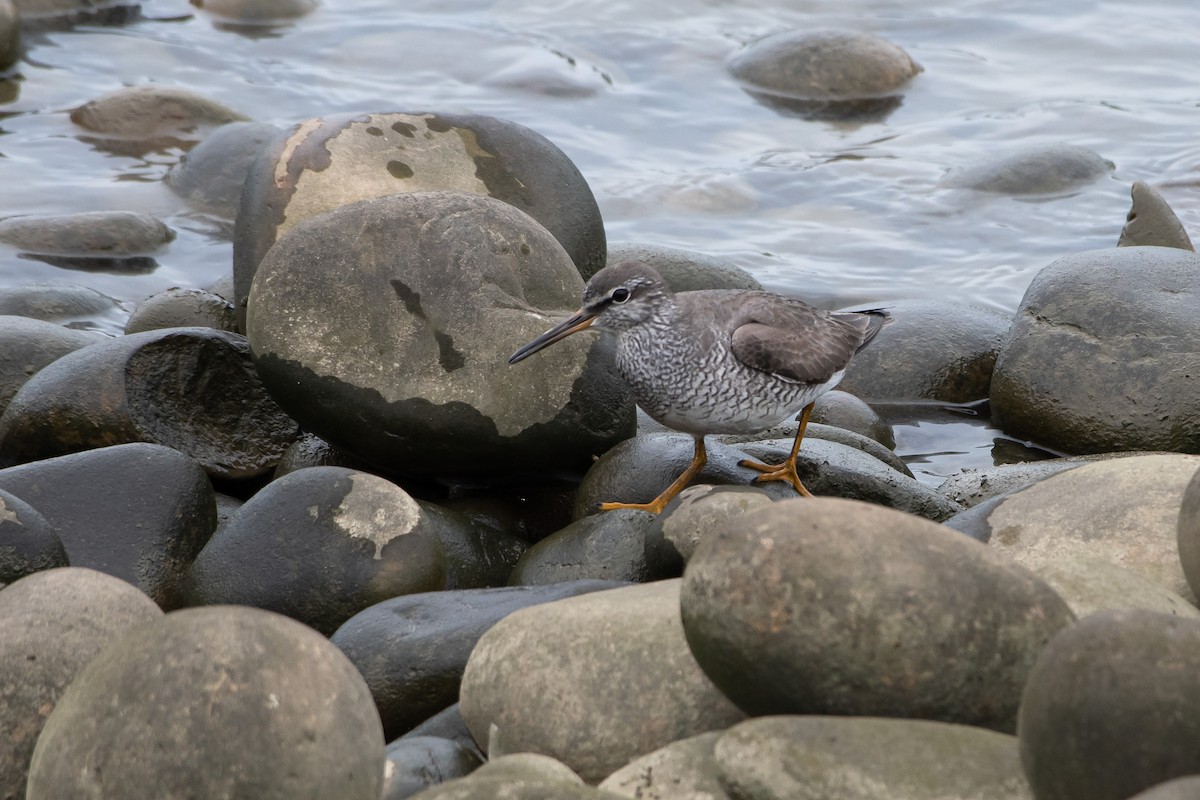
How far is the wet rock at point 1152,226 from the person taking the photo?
9.12m

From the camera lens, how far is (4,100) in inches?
490

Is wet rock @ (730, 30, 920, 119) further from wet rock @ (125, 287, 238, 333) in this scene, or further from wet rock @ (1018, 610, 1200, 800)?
wet rock @ (1018, 610, 1200, 800)

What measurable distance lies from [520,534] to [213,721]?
3.07 m

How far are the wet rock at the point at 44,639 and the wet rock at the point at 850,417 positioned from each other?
161 inches

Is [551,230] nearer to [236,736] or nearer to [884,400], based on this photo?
[884,400]

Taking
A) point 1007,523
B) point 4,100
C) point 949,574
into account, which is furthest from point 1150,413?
point 4,100

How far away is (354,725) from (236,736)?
272 mm

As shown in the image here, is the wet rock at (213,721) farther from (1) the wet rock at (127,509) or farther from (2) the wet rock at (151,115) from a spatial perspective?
(2) the wet rock at (151,115)

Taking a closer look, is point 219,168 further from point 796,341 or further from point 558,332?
point 796,341

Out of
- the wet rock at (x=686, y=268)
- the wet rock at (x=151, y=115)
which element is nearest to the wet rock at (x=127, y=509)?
the wet rock at (x=686, y=268)

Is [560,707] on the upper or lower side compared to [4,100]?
upper

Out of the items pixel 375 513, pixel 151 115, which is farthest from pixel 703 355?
pixel 151 115

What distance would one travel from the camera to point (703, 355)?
223 inches

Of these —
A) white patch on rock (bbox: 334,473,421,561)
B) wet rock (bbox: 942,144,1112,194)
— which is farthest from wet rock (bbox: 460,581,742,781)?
wet rock (bbox: 942,144,1112,194)
